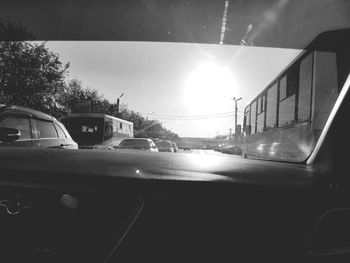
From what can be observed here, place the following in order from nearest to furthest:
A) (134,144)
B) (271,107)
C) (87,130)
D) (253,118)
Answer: (271,107) < (253,118) < (134,144) < (87,130)

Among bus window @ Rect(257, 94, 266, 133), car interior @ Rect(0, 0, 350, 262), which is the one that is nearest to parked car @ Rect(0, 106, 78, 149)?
car interior @ Rect(0, 0, 350, 262)

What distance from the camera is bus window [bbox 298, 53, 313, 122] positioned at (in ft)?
19.7

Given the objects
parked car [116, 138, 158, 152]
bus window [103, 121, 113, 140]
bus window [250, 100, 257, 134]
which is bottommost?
parked car [116, 138, 158, 152]

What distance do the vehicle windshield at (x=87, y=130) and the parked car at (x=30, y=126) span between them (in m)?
13.3

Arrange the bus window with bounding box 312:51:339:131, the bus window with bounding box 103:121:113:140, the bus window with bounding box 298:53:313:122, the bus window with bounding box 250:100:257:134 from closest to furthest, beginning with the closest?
the bus window with bounding box 312:51:339:131, the bus window with bounding box 298:53:313:122, the bus window with bounding box 250:100:257:134, the bus window with bounding box 103:121:113:140

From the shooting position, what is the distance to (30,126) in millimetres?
5434

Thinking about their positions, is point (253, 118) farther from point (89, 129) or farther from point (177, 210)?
point (177, 210)

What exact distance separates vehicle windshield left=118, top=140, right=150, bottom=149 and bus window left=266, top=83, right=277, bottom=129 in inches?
272

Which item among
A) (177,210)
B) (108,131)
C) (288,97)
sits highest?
(288,97)

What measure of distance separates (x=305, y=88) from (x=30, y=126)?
4.96 m

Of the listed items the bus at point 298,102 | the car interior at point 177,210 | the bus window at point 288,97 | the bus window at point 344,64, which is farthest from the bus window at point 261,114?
the car interior at point 177,210

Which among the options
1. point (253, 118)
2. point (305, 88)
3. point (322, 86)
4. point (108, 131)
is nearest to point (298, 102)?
point (305, 88)

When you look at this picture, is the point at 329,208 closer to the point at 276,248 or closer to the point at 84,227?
the point at 276,248

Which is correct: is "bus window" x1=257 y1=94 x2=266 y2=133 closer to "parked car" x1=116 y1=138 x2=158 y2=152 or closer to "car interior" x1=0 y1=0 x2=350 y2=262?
"parked car" x1=116 y1=138 x2=158 y2=152
